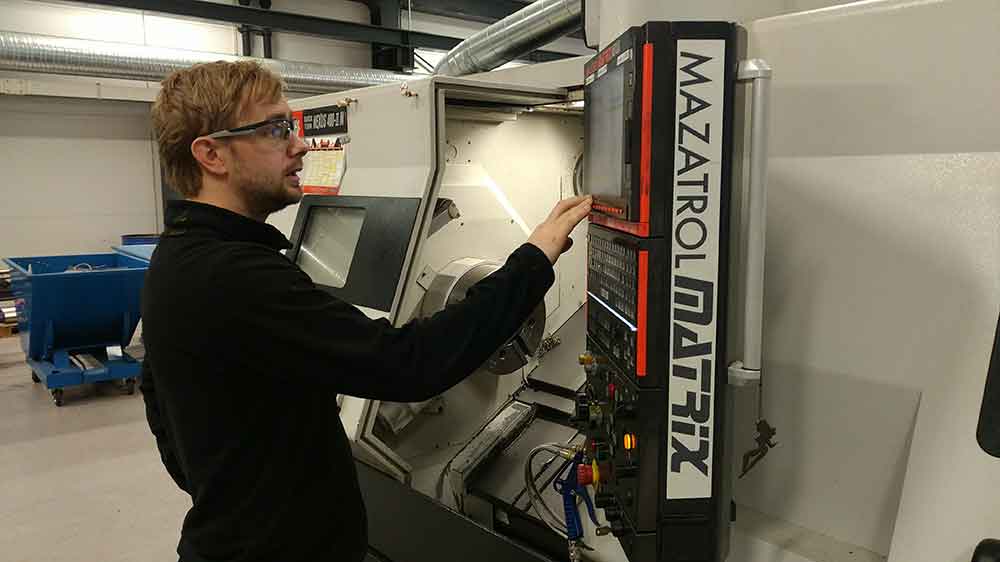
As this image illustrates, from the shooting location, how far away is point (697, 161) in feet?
3.83

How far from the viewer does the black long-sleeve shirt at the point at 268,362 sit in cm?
115

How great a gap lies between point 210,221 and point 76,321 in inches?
178

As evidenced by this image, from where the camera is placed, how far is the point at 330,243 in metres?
2.38

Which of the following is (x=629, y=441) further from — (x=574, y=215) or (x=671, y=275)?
(x=574, y=215)

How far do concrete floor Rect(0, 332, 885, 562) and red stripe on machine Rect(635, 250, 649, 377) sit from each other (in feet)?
8.47

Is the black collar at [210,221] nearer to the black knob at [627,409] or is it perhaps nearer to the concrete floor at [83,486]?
the black knob at [627,409]

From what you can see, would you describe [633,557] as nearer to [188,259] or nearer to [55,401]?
[188,259]

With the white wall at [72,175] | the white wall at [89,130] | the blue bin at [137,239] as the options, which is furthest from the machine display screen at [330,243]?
the white wall at [72,175]

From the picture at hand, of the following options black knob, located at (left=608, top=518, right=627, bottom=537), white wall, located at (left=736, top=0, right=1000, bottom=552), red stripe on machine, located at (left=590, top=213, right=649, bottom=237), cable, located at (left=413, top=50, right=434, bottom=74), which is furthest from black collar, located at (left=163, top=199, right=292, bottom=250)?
cable, located at (left=413, top=50, right=434, bottom=74)

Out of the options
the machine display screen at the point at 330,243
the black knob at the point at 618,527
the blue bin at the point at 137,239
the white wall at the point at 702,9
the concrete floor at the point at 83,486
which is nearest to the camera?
the black knob at the point at 618,527

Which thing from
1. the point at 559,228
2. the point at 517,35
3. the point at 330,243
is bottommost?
the point at 330,243

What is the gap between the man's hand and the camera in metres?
1.33

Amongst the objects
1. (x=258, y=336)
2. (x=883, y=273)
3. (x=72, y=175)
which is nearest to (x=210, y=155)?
(x=258, y=336)

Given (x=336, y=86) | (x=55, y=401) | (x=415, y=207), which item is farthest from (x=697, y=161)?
(x=336, y=86)
